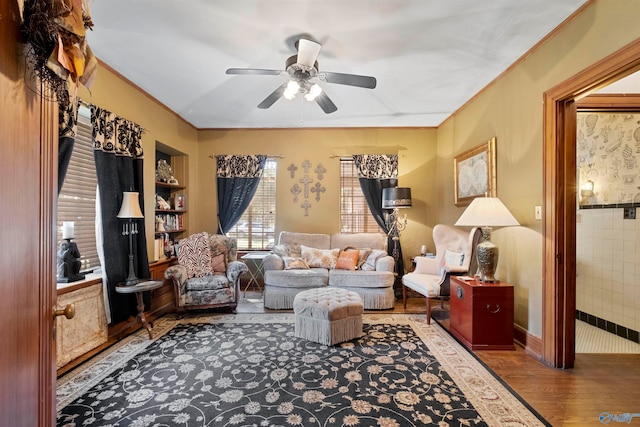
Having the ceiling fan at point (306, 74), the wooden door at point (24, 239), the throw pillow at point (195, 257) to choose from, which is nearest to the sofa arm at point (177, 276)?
the throw pillow at point (195, 257)

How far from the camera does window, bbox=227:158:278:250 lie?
5.11 m

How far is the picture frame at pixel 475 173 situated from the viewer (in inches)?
129

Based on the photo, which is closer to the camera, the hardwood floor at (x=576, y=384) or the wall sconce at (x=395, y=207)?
the hardwood floor at (x=576, y=384)

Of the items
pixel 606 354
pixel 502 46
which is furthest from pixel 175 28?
pixel 606 354

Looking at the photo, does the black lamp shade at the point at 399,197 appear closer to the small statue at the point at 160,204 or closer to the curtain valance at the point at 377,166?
the curtain valance at the point at 377,166

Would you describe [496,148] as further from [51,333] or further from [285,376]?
[51,333]

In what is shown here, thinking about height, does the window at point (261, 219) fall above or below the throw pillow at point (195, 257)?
above

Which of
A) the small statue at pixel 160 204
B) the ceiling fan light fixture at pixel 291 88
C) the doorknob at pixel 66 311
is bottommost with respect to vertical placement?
the doorknob at pixel 66 311

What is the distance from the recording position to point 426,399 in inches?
78.3

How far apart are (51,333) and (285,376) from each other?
68.3 inches

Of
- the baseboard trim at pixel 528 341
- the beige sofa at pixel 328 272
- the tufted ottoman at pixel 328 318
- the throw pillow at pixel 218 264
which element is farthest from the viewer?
the throw pillow at pixel 218 264

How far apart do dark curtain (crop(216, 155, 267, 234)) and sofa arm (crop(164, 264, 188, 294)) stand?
1475 millimetres

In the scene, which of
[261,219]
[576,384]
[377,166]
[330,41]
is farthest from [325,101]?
[576,384]

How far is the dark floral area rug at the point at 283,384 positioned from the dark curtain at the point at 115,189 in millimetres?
484
